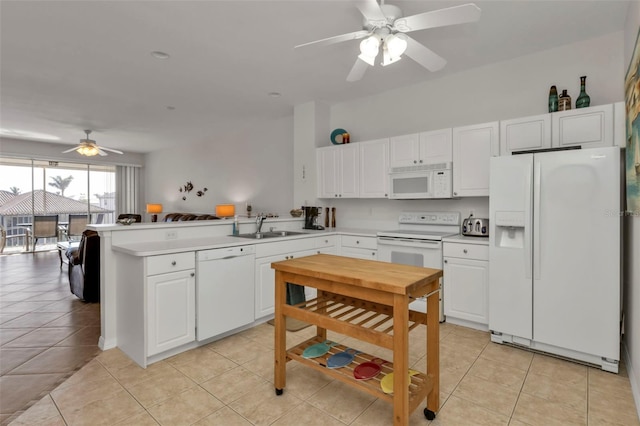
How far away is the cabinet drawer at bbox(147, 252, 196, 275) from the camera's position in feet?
8.08

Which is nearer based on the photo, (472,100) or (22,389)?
(22,389)

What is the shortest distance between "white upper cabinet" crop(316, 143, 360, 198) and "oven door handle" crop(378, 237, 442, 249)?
0.86 meters

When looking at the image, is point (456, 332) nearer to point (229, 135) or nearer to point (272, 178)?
point (272, 178)

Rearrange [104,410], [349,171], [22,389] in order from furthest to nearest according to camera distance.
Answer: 1. [349,171]
2. [22,389]
3. [104,410]

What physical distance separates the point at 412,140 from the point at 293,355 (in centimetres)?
269

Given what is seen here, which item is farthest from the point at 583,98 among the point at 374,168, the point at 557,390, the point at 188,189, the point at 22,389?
the point at 188,189

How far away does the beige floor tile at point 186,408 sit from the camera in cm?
187

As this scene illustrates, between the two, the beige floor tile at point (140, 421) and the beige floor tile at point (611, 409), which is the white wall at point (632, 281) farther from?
the beige floor tile at point (140, 421)

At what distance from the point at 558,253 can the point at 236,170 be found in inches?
219

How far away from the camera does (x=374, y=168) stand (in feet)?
13.3

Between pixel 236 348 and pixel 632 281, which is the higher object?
pixel 632 281

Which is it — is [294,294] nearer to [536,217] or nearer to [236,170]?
[536,217]

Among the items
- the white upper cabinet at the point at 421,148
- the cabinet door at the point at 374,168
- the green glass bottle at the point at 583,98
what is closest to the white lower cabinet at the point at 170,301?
the cabinet door at the point at 374,168

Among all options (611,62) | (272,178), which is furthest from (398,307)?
(272,178)
